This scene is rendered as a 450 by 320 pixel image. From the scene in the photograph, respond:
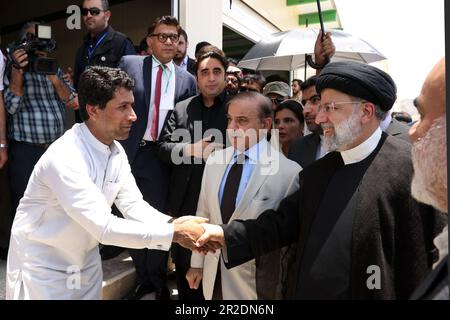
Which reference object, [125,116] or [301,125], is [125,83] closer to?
[125,116]

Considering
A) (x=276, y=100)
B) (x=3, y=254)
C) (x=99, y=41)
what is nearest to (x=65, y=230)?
(x=3, y=254)

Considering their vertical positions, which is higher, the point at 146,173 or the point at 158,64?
the point at 158,64

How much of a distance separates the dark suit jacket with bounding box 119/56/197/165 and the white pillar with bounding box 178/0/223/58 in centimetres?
238

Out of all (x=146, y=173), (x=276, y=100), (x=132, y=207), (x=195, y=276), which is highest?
(x=276, y=100)

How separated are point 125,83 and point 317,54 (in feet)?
7.32

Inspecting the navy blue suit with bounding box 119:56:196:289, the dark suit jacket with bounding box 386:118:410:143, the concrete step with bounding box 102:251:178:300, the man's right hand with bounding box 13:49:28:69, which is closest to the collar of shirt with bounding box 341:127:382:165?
the dark suit jacket with bounding box 386:118:410:143

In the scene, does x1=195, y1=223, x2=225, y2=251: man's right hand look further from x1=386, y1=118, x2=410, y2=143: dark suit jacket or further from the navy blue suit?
x1=386, y1=118, x2=410, y2=143: dark suit jacket

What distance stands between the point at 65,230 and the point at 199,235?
70cm

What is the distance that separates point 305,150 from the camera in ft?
11.0

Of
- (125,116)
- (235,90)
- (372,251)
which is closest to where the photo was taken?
(372,251)

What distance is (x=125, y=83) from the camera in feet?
8.18

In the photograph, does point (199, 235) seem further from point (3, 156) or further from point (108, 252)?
point (3, 156)
